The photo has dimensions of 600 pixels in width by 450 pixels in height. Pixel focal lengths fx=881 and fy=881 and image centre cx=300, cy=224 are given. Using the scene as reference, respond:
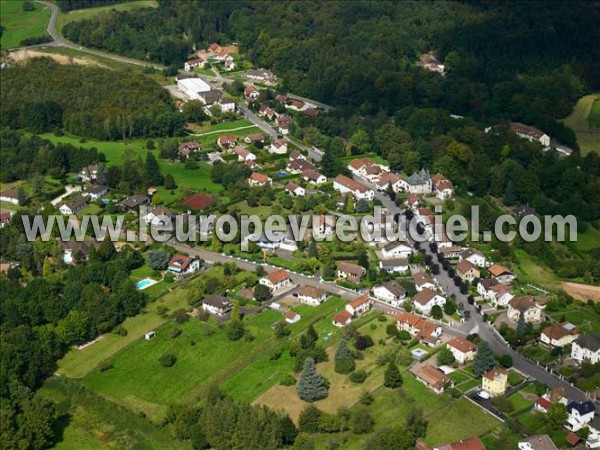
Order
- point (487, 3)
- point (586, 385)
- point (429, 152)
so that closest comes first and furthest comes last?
point (586, 385), point (429, 152), point (487, 3)

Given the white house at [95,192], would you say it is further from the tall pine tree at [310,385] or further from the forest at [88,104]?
the tall pine tree at [310,385]

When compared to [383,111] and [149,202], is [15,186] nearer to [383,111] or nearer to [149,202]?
[149,202]

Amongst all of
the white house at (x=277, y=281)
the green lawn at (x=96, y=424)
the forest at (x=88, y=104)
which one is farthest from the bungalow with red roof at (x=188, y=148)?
the green lawn at (x=96, y=424)

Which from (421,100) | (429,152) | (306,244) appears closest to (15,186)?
(306,244)

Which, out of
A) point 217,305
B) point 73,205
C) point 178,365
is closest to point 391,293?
point 217,305

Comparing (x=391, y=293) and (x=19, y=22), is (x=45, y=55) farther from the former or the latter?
(x=391, y=293)
